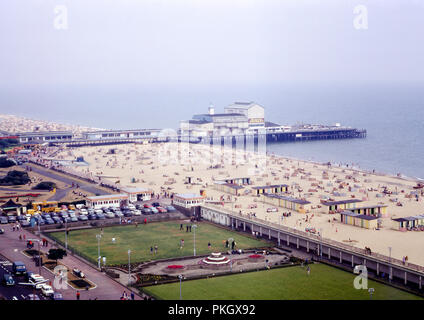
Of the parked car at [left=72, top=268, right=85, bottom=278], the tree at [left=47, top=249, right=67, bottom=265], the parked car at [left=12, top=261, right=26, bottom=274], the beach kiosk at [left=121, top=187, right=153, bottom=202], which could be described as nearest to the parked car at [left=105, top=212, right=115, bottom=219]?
the beach kiosk at [left=121, top=187, right=153, bottom=202]

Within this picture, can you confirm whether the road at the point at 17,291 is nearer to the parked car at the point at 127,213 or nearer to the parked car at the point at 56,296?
the parked car at the point at 56,296

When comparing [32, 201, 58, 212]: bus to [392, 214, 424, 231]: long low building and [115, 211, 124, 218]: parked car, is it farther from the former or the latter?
[392, 214, 424, 231]: long low building

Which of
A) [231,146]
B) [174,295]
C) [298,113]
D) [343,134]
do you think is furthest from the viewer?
[298,113]

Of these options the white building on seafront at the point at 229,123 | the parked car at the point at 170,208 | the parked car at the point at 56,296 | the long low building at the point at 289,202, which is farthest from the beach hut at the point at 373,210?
the white building on seafront at the point at 229,123
